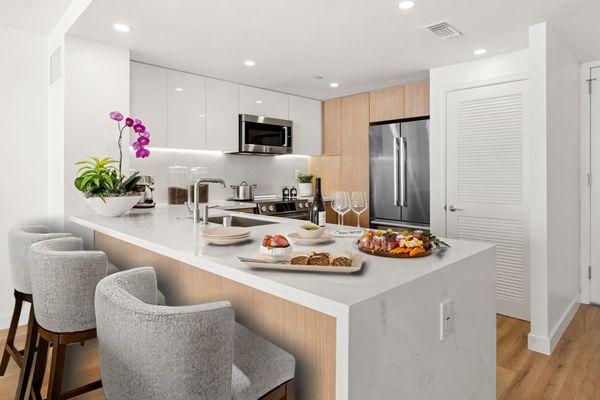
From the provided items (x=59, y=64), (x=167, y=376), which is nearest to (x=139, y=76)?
(x=59, y=64)

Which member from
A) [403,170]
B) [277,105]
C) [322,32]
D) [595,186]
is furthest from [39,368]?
[595,186]

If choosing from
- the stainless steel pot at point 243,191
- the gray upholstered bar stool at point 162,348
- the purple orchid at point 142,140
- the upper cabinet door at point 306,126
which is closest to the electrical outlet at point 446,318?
the gray upholstered bar stool at point 162,348

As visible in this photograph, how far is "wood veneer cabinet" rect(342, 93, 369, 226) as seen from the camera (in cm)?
462

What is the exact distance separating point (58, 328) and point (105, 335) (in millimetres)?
794

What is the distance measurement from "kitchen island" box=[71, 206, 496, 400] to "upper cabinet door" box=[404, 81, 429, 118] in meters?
2.76

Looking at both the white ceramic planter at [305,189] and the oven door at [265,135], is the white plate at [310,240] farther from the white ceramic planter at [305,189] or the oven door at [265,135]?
the white ceramic planter at [305,189]

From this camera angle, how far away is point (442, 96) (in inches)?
141

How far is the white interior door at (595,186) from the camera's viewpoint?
11.6 ft

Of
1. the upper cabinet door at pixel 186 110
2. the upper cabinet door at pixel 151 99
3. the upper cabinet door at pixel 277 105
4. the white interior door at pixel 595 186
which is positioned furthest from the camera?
the upper cabinet door at pixel 277 105

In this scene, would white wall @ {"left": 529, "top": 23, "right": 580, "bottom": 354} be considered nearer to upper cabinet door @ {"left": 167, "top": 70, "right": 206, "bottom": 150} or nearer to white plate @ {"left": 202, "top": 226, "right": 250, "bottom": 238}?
white plate @ {"left": 202, "top": 226, "right": 250, "bottom": 238}

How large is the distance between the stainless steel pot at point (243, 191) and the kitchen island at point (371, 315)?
2.68 metres

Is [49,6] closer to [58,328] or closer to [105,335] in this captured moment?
[58,328]

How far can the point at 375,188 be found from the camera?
14.8 feet

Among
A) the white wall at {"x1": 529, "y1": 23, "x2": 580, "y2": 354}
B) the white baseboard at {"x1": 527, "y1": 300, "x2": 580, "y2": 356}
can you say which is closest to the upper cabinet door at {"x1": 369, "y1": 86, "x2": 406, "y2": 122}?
the white wall at {"x1": 529, "y1": 23, "x2": 580, "y2": 354}
